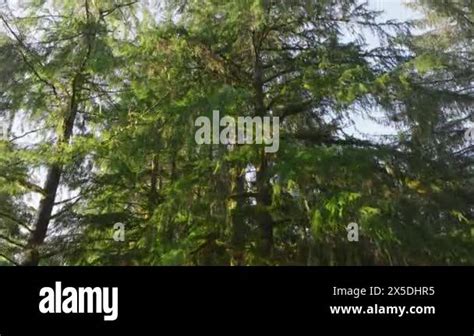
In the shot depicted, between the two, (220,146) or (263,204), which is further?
(263,204)

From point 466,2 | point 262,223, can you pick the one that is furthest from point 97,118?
point 466,2

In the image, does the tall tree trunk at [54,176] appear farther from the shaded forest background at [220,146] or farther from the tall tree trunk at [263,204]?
the tall tree trunk at [263,204]

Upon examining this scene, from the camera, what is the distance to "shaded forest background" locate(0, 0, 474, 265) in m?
7.84

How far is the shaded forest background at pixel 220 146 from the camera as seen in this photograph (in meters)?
7.84

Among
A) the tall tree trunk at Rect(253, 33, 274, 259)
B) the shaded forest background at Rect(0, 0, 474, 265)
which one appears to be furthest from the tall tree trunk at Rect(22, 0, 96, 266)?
the tall tree trunk at Rect(253, 33, 274, 259)

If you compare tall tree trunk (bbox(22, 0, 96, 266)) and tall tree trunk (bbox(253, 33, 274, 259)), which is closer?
tall tree trunk (bbox(22, 0, 96, 266))

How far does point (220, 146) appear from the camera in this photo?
8016 millimetres

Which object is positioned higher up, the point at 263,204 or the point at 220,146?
the point at 220,146

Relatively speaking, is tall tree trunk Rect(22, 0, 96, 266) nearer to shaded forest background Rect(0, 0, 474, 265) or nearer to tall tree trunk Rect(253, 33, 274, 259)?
shaded forest background Rect(0, 0, 474, 265)

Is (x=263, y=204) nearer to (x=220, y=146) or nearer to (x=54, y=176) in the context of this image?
(x=220, y=146)

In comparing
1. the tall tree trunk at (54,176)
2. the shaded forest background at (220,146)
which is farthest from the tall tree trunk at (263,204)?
the tall tree trunk at (54,176)

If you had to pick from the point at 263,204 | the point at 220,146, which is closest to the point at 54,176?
the point at 220,146

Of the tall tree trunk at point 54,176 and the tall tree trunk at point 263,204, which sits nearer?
the tall tree trunk at point 54,176
